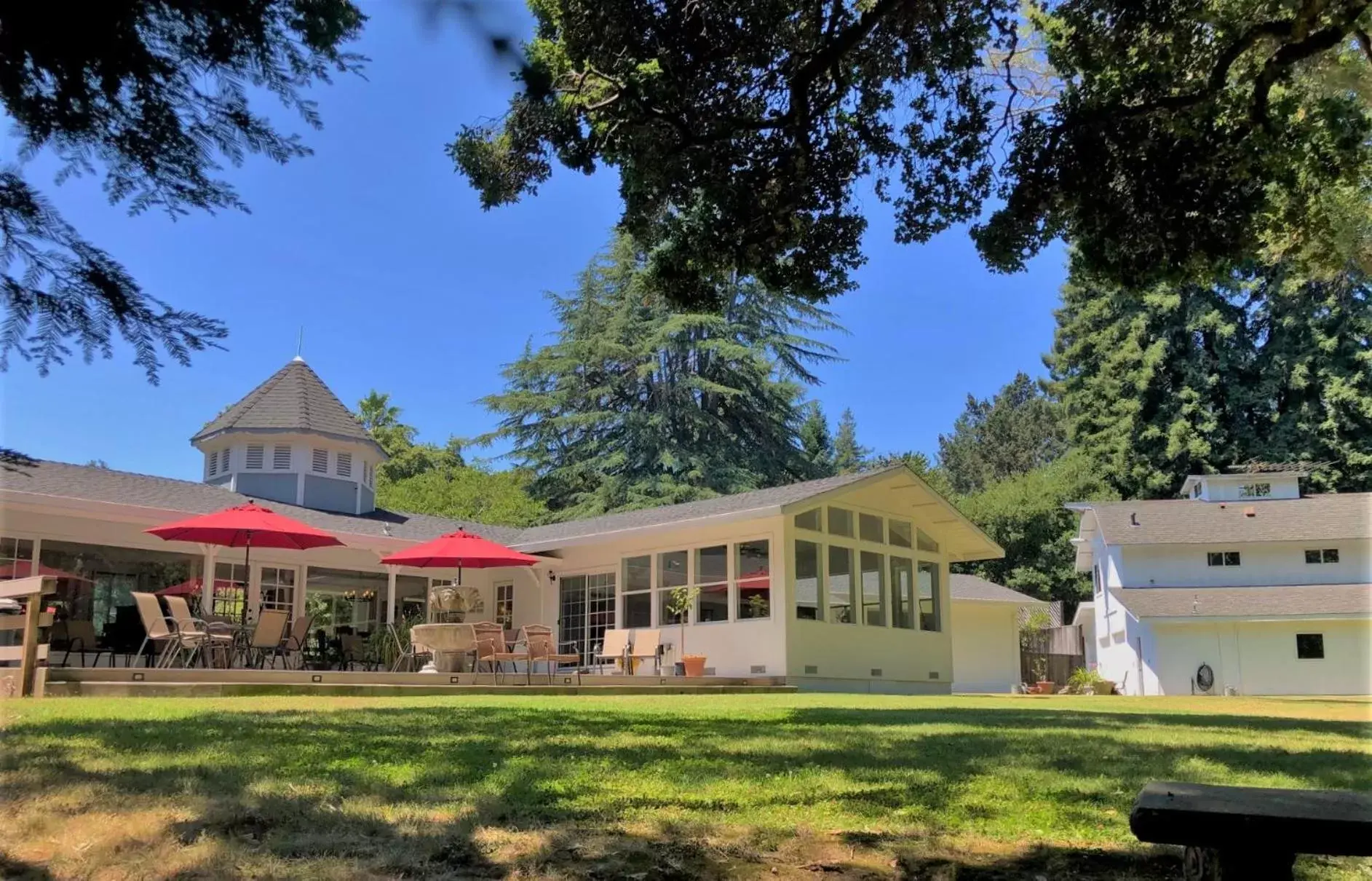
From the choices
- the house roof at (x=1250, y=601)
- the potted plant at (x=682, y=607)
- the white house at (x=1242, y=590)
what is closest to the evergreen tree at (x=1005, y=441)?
the white house at (x=1242, y=590)

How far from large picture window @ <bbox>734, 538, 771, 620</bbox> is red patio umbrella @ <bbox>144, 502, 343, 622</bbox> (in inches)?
272

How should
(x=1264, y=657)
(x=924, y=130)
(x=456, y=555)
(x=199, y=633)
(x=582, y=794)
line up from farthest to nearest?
1. (x=1264, y=657)
2. (x=456, y=555)
3. (x=199, y=633)
4. (x=924, y=130)
5. (x=582, y=794)

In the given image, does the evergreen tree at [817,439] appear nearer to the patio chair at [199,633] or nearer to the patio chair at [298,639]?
the patio chair at [298,639]

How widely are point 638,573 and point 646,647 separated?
104 inches

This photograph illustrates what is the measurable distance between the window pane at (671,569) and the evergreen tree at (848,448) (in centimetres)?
2664

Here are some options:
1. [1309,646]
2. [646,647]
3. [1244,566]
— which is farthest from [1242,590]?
[646,647]

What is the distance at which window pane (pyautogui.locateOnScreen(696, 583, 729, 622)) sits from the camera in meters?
18.1

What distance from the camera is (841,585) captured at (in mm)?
18766

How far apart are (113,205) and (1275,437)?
40230 mm

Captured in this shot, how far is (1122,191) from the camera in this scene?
327 inches

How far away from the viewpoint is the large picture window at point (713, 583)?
59.5ft

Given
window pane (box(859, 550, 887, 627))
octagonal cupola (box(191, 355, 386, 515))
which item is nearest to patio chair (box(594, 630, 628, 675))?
window pane (box(859, 550, 887, 627))

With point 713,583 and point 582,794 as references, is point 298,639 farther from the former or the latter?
point 582,794

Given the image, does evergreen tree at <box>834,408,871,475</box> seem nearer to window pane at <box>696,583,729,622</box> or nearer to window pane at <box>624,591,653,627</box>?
window pane at <box>624,591,653,627</box>
